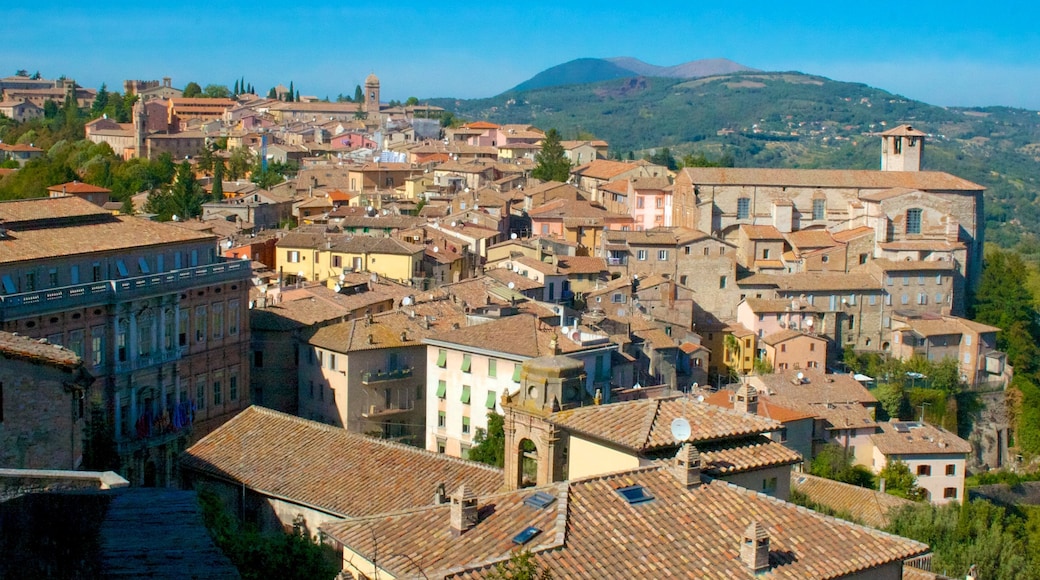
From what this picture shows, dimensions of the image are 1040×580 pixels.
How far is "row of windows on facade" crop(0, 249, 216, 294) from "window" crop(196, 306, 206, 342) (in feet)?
5.00

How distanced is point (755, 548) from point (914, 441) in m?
38.7

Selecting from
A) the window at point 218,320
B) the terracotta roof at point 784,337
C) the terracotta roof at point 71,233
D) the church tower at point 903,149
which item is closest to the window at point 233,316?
the window at point 218,320

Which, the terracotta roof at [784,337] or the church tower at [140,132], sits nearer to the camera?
the terracotta roof at [784,337]

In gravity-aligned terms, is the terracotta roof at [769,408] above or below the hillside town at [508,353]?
below

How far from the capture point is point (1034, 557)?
3606 centimetres

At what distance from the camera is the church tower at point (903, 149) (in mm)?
76750

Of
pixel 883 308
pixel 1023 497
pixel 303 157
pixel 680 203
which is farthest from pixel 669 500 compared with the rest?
pixel 303 157

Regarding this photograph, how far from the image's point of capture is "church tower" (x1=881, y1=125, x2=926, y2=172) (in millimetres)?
76750

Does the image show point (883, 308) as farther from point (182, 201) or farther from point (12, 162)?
point (12, 162)

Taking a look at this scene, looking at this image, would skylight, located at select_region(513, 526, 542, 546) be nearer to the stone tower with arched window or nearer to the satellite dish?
the satellite dish

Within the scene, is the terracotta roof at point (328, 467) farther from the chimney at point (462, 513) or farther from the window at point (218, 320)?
the window at point (218, 320)

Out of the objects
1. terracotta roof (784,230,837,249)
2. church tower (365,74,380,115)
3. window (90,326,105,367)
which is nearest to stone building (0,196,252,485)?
window (90,326,105,367)

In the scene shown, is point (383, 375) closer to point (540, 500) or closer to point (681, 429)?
point (681, 429)

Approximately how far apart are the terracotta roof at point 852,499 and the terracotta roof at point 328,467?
Answer: 15.1 meters
